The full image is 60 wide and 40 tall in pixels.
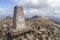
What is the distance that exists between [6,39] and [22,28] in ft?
13.2

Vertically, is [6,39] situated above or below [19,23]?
below

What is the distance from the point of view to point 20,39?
35.6m

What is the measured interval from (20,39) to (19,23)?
4.90 meters

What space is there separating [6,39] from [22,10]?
6.98m

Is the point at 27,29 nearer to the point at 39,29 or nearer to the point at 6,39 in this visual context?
the point at 39,29

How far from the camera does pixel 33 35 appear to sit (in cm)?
3606

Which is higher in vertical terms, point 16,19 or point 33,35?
point 16,19

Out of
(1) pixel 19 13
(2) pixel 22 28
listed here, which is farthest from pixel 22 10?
(2) pixel 22 28

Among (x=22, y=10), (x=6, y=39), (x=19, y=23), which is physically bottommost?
(x=6, y=39)

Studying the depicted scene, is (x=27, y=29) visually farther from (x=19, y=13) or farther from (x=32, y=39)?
(x=19, y=13)

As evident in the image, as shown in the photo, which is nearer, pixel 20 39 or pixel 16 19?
pixel 20 39

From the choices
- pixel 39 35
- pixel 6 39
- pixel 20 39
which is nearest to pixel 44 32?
pixel 39 35

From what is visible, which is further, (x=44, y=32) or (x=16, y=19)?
(x=16, y=19)

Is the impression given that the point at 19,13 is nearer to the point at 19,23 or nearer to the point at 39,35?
the point at 19,23
